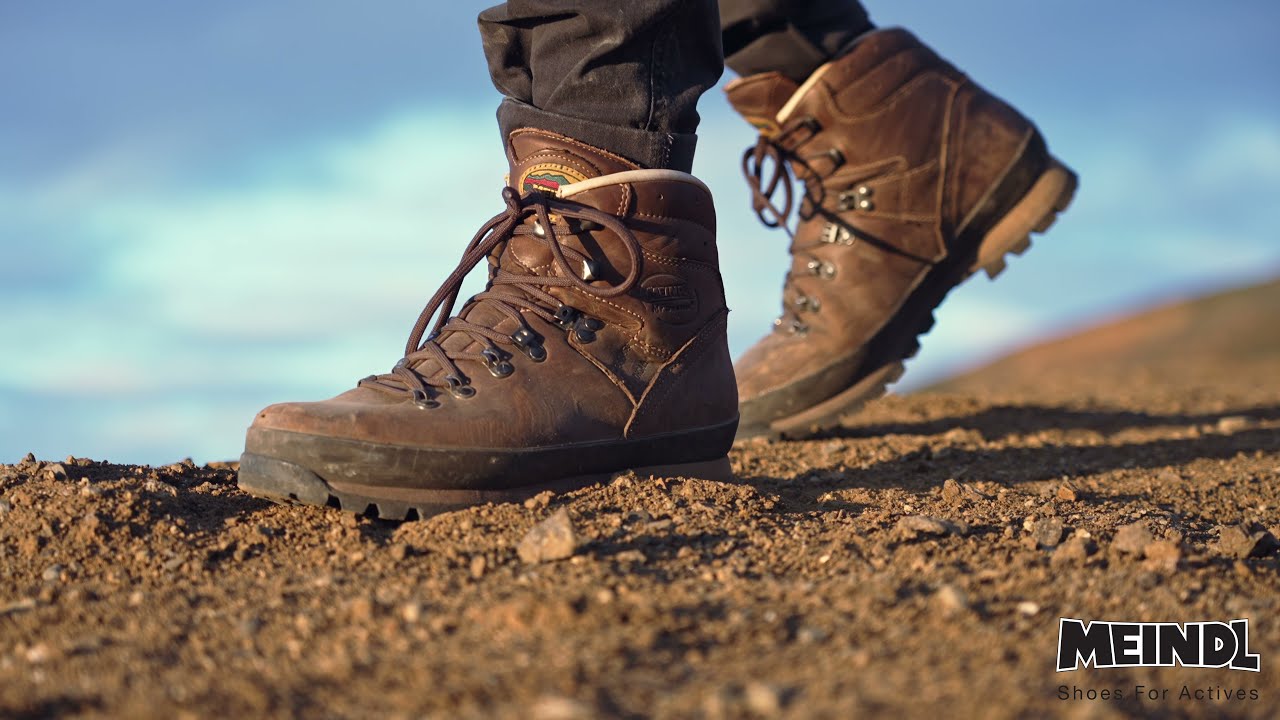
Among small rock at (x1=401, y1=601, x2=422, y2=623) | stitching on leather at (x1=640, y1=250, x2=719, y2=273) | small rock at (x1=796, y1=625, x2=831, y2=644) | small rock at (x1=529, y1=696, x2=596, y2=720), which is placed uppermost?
stitching on leather at (x1=640, y1=250, x2=719, y2=273)

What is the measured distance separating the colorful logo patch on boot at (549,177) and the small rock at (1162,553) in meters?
1.27

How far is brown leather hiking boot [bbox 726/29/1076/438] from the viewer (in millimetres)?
3529

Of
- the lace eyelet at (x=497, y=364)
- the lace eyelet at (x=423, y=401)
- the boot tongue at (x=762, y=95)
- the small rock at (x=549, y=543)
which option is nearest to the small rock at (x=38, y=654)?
the small rock at (x=549, y=543)

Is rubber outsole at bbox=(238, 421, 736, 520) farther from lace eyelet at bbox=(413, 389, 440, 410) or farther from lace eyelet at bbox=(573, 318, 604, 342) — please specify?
lace eyelet at bbox=(573, 318, 604, 342)

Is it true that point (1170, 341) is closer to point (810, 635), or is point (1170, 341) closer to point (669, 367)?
point (669, 367)

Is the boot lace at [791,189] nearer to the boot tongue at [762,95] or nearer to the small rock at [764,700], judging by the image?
the boot tongue at [762,95]

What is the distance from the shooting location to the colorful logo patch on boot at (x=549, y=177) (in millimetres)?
2215

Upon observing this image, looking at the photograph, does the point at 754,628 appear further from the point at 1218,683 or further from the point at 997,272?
the point at 997,272

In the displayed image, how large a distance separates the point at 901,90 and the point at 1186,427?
1711mm

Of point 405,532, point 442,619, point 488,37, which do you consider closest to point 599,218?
point 488,37

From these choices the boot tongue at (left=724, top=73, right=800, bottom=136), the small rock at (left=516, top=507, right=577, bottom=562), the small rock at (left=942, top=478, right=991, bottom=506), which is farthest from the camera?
the boot tongue at (left=724, top=73, right=800, bottom=136)

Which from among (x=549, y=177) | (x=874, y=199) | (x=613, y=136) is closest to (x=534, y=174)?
(x=549, y=177)

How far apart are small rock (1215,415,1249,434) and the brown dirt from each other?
4.39 ft

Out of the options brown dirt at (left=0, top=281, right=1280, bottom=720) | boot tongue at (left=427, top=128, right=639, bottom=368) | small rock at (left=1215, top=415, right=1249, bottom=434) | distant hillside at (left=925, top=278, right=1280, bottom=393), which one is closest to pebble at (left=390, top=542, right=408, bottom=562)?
brown dirt at (left=0, top=281, right=1280, bottom=720)
